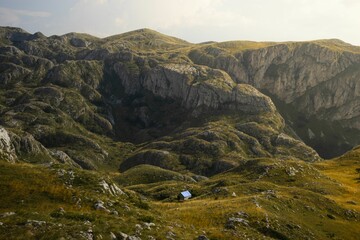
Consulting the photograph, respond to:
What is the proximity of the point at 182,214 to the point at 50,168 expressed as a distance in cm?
1895

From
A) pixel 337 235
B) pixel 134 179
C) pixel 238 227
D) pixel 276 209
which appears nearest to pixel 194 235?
pixel 238 227

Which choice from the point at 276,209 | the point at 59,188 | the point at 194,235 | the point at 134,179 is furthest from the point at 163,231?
the point at 134,179

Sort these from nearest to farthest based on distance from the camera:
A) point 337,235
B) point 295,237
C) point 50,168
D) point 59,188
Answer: point 59,188 < point 50,168 < point 295,237 < point 337,235

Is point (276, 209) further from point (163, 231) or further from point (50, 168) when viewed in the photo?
point (50, 168)

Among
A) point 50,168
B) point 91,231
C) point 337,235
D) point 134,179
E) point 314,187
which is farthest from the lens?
point 134,179

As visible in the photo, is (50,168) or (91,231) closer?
(91,231)

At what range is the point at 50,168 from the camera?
152 ft

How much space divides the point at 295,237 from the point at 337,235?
10640 millimetres

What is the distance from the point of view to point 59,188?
131 ft

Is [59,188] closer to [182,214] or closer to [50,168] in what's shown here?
Answer: [50,168]

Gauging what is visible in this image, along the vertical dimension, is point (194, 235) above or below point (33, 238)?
below

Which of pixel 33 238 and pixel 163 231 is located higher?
pixel 33 238

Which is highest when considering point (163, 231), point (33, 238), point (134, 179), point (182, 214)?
point (33, 238)

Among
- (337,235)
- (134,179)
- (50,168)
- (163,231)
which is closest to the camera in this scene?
(163,231)
